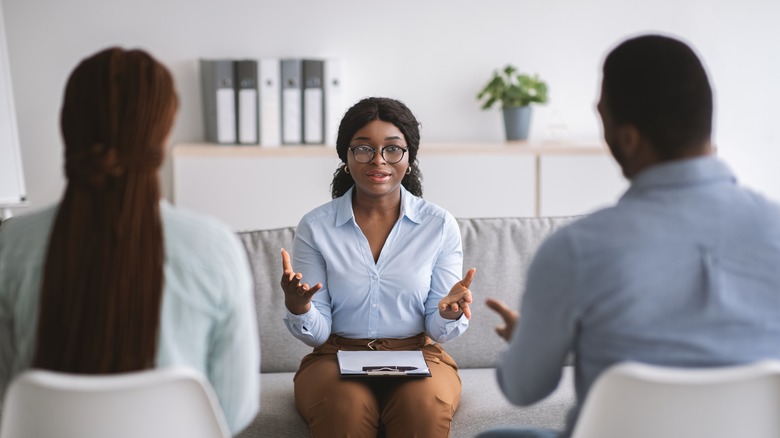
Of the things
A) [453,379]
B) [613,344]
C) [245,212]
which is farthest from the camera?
[245,212]

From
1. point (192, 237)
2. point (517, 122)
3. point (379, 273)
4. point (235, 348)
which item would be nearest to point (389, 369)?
point (379, 273)

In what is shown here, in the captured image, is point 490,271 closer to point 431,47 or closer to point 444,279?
point 444,279

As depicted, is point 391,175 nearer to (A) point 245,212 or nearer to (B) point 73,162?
(B) point 73,162

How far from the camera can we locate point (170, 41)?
4.71 meters

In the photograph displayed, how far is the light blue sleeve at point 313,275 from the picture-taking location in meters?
2.48

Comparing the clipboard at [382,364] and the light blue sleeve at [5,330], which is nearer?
the light blue sleeve at [5,330]

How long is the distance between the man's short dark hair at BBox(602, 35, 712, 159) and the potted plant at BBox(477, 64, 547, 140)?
125 inches

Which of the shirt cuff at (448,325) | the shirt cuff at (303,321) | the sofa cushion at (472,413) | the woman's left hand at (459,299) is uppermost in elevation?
the woman's left hand at (459,299)

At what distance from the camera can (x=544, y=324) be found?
1.52m

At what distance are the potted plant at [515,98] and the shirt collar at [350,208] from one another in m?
2.12

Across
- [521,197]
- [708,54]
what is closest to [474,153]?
[521,197]

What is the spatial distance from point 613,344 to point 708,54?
390 cm

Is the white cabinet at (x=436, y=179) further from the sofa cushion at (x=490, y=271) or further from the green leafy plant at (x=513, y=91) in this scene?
the sofa cushion at (x=490, y=271)

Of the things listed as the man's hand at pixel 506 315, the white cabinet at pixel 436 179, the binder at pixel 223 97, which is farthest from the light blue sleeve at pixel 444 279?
the binder at pixel 223 97
